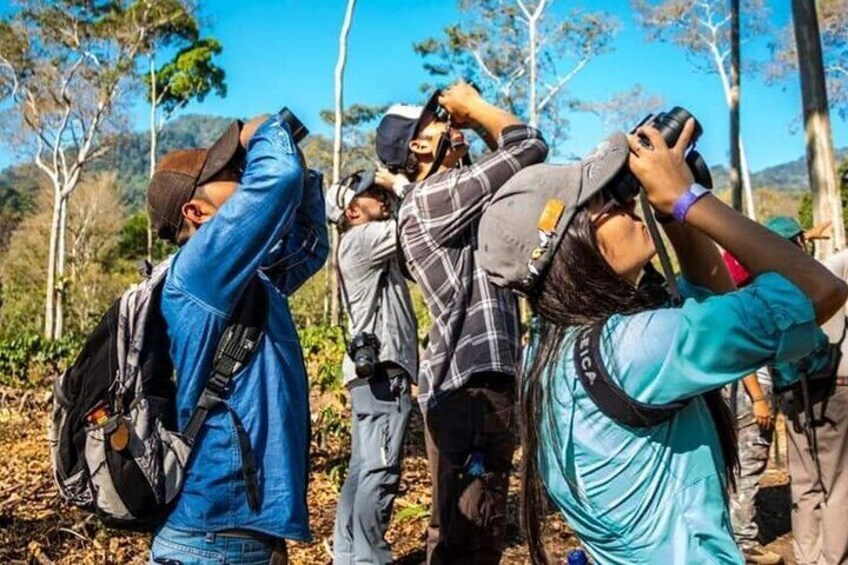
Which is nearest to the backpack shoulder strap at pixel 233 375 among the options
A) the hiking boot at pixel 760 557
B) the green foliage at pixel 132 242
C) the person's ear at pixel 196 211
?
the person's ear at pixel 196 211

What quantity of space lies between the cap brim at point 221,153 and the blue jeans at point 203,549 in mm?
749

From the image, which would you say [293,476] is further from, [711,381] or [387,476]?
[387,476]

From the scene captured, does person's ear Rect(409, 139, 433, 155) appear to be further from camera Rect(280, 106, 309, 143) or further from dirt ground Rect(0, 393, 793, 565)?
dirt ground Rect(0, 393, 793, 565)

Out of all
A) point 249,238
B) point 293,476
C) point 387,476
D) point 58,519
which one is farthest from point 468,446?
point 58,519

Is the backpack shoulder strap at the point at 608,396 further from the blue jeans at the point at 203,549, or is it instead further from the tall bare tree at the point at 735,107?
the tall bare tree at the point at 735,107

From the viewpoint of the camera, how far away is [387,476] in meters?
3.36

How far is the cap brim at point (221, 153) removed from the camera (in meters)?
1.94

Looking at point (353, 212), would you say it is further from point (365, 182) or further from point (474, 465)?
point (474, 465)

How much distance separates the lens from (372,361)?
11.3ft

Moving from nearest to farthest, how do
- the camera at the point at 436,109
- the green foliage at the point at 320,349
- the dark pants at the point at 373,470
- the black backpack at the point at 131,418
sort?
the black backpack at the point at 131,418
the camera at the point at 436,109
the dark pants at the point at 373,470
the green foliage at the point at 320,349

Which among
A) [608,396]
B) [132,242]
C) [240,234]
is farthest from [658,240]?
[132,242]

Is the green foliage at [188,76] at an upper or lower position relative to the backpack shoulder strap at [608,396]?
upper

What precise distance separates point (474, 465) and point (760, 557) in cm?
207

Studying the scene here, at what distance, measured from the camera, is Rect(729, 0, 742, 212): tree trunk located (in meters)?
14.3
